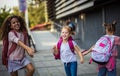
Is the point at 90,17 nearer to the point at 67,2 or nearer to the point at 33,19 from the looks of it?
the point at 67,2

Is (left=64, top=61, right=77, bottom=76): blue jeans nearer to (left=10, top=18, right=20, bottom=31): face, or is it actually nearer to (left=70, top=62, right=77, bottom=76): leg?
(left=70, top=62, right=77, bottom=76): leg

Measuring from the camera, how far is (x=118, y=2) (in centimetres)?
1245

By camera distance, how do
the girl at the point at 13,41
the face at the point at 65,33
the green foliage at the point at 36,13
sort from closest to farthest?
the girl at the point at 13,41 → the face at the point at 65,33 → the green foliage at the point at 36,13

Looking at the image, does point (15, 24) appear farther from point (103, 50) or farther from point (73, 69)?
point (103, 50)

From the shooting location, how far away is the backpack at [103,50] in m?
6.63

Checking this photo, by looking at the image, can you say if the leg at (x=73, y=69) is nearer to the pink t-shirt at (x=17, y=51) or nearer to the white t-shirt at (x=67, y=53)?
the white t-shirt at (x=67, y=53)

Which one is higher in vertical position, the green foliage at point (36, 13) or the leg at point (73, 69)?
the green foliage at point (36, 13)

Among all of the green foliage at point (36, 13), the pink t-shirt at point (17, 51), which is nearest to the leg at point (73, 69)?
the pink t-shirt at point (17, 51)

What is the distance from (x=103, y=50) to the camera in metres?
6.63

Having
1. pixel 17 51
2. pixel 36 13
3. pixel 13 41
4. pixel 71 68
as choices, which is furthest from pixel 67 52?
pixel 36 13

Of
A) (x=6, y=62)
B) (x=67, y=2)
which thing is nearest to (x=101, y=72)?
(x=6, y=62)

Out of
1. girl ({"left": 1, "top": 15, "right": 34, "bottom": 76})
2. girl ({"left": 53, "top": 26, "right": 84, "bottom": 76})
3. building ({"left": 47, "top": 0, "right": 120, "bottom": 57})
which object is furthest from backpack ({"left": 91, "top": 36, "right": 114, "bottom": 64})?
building ({"left": 47, "top": 0, "right": 120, "bottom": 57})

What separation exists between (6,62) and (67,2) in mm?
16187

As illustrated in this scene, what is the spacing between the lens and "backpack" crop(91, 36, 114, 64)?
663 centimetres
